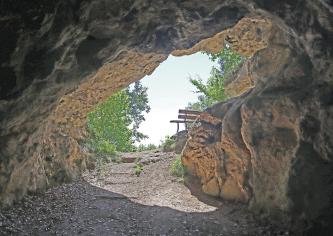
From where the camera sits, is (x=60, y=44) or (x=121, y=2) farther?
(x=121, y=2)

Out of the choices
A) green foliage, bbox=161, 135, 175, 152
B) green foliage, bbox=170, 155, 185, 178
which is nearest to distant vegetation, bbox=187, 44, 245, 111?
green foliage, bbox=161, 135, 175, 152

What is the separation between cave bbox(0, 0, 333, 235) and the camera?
5.70 meters

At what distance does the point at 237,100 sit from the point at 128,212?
195 inches

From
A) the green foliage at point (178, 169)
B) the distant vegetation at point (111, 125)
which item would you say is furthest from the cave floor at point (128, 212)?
the distant vegetation at point (111, 125)

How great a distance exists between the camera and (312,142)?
6879 mm

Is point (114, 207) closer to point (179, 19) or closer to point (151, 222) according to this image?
point (151, 222)

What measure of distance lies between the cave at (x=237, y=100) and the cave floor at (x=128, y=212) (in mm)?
477

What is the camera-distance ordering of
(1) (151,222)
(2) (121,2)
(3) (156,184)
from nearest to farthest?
(2) (121,2), (1) (151,222), (3) (156,184)

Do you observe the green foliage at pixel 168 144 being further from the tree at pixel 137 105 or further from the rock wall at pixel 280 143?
the tree at pixel 137 105

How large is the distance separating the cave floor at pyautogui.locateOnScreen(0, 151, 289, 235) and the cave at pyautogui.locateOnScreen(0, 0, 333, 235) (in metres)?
0.48

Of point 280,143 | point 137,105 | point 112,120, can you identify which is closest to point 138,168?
point 112,120

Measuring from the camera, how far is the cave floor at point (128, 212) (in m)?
7.64

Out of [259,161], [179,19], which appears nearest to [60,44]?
[179,19]

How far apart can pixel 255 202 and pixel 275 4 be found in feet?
15.9
